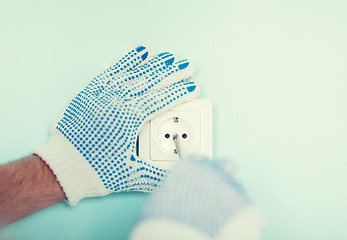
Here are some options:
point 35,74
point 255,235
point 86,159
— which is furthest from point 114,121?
point 255,235

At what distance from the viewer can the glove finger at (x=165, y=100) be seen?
615 millimetres

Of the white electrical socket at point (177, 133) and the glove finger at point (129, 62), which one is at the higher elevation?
the glove finger at point (129, 62)

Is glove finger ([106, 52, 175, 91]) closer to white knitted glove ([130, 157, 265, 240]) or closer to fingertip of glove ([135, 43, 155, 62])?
fingertip of glove ([135, 43, 155, 62])

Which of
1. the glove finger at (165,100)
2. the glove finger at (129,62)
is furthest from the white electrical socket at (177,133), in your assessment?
the glove finger at (129,62)

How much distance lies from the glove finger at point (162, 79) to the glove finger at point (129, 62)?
0.03 meters

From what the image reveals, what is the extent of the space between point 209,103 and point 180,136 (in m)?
0.08

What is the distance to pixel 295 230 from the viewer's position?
0.61 metres

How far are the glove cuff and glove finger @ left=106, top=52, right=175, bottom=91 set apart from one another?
14 cm

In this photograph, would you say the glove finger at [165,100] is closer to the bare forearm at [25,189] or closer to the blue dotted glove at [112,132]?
the blue dotted glove at [112,132]

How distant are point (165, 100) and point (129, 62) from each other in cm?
11

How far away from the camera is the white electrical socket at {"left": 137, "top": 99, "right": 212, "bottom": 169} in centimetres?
61

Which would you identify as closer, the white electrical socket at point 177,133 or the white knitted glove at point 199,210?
the white knitted glove at point 199,210

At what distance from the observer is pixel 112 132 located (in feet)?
1.97

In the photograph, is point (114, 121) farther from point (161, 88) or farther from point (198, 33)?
point (198, 33)
